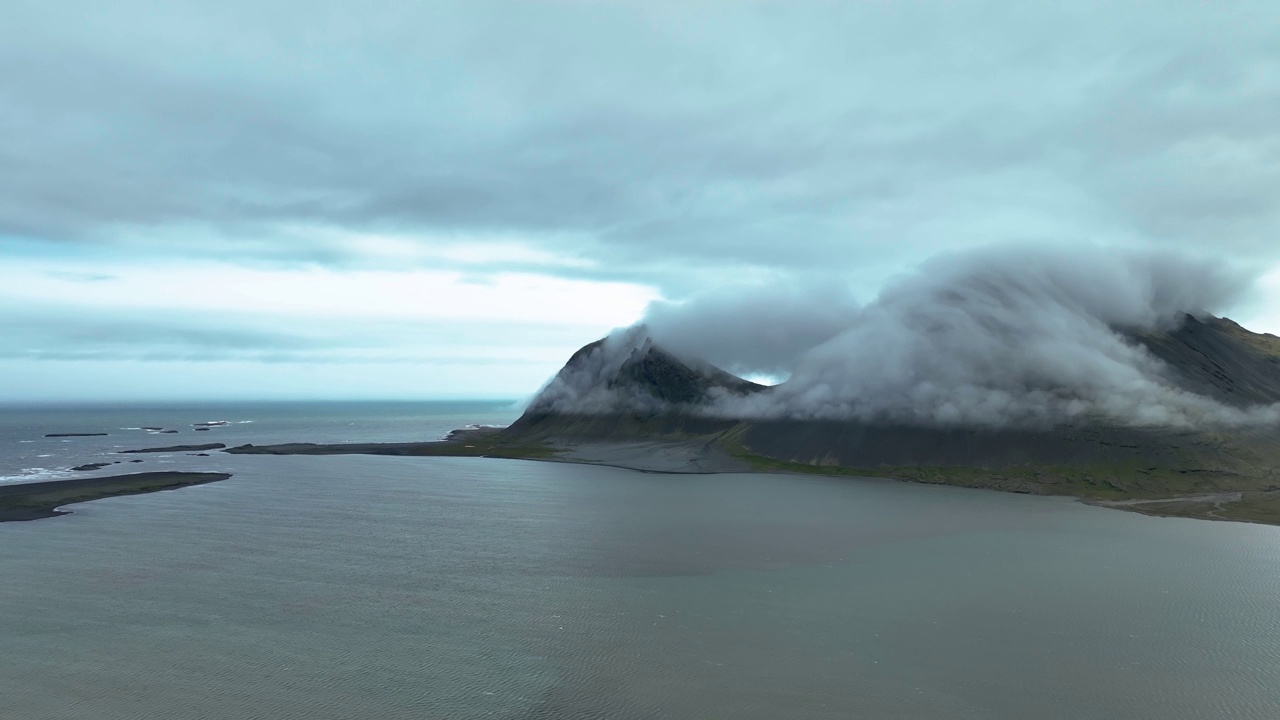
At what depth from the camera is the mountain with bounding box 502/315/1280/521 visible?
8438 centimetres

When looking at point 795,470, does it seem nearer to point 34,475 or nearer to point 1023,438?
point 1023,438

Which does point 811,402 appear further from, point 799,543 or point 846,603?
point 846,603

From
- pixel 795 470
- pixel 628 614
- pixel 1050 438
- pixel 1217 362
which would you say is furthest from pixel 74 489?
pixel 1217 362

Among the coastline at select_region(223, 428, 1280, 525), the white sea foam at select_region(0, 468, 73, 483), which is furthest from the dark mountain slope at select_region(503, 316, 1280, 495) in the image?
the white sea foam at select_region(0, 468, 73, 483)

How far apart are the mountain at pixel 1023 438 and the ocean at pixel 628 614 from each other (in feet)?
73.5

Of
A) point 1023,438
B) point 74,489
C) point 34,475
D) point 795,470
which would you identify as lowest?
point 34,475

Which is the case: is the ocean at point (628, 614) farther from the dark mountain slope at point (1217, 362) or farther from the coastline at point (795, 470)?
the dark mountain slope at point (1217, 362)

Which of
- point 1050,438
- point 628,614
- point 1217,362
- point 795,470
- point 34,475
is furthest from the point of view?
point 1217,362

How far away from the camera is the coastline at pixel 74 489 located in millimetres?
62500

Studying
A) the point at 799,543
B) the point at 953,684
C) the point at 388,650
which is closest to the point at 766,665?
the point at 953,684

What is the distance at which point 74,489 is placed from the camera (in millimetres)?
73500

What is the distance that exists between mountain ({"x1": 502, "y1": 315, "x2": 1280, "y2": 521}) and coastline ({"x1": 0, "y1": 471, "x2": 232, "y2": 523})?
241 ft

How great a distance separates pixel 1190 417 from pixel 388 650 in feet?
341

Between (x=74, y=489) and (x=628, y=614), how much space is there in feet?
A: 226
